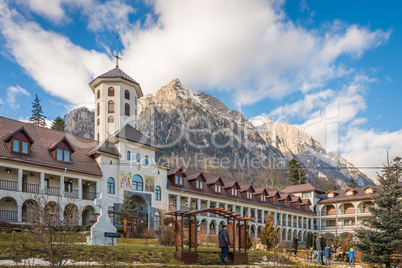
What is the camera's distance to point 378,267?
26.6 metres

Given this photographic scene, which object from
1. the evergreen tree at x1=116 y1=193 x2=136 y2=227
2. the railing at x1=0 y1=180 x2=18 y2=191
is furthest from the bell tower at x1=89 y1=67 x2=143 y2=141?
the railing at x1=0 y1=180 x2=18 y2=191

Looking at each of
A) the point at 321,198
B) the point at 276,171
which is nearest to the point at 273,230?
the point at 321,198

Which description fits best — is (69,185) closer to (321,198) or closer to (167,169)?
(167,169)

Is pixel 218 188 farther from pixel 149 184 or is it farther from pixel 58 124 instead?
pixel 58 124

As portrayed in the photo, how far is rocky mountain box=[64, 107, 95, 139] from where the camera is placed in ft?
Answer: 470

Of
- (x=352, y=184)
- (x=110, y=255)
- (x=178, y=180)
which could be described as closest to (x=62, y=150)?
(x=178, y=180)

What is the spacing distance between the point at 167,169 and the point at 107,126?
8.76 metres

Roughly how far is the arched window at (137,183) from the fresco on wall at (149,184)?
0.61m

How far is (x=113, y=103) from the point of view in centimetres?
4488

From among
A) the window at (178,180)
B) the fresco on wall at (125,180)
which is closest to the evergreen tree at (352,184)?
the window at (178,180)

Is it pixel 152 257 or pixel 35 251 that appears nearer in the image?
pixel 35 251

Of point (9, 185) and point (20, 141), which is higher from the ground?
point (20, 141)

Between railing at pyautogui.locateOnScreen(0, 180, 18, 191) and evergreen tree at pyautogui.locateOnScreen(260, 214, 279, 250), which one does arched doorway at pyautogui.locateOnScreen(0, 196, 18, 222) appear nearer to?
railing at pyautogui.locateOnScreen(0, 180, 18, 191)

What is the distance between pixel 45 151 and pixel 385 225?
2880cm
